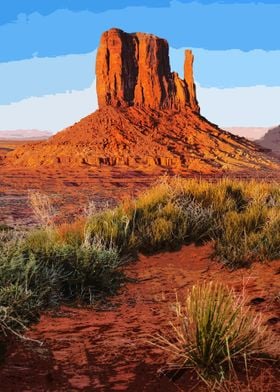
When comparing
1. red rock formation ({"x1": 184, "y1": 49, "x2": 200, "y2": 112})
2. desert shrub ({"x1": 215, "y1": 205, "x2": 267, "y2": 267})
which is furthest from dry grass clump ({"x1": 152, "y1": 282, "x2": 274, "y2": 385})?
red rock formation ({"x1": 184, "y1": 49, "x2": 200, "y2": 112})

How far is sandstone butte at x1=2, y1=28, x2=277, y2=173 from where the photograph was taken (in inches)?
1805

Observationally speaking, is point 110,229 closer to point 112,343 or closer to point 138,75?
point 112,343

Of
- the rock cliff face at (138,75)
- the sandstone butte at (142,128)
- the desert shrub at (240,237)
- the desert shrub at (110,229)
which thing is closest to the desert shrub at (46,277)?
the desert shrub at (110,229)

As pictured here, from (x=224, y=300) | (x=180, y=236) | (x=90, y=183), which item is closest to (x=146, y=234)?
(x=180, y=236)

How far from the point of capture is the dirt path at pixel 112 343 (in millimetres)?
3805

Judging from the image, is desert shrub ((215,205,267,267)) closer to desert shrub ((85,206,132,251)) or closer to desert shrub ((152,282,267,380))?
desert shrub ((85,206,132,251))

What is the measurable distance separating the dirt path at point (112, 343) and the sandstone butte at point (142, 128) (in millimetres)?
36534

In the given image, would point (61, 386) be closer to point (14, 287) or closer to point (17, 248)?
point (14, 287)

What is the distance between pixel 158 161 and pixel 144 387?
41.6 metres

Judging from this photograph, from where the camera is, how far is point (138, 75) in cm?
5622

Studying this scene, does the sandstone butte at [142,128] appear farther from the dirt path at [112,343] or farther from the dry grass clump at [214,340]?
the dry grass clump at [214,340]

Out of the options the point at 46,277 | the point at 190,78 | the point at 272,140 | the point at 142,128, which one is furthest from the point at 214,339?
the point at 272,140

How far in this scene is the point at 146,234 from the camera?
9.05m

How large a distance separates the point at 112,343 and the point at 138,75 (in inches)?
2113
